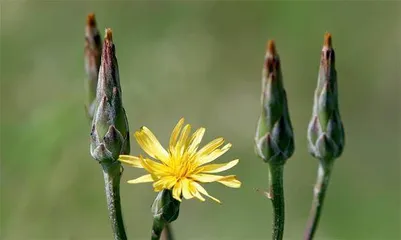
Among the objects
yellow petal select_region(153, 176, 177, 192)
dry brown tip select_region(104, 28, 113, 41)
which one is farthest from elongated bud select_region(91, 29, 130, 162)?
yellow petal select_region(153, 176, 177, 192)

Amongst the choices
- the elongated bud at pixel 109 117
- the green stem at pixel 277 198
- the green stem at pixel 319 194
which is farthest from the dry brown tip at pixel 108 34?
the green stem at pixel 319 194

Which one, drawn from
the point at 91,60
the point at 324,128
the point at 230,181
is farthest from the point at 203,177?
the point at 91,60

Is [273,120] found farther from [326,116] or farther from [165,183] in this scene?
[165,183]

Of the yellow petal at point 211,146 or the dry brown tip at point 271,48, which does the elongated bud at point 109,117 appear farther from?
the dry brown tip at point 271,48

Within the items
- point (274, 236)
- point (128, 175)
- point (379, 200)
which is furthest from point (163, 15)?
point (274, 236)

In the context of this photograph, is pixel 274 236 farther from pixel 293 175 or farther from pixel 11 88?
pixel 11 88

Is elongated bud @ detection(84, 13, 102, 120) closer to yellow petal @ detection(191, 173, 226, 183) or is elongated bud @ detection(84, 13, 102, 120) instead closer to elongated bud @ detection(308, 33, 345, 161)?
yellow petal @ detection(191, 173, 226, 183)
